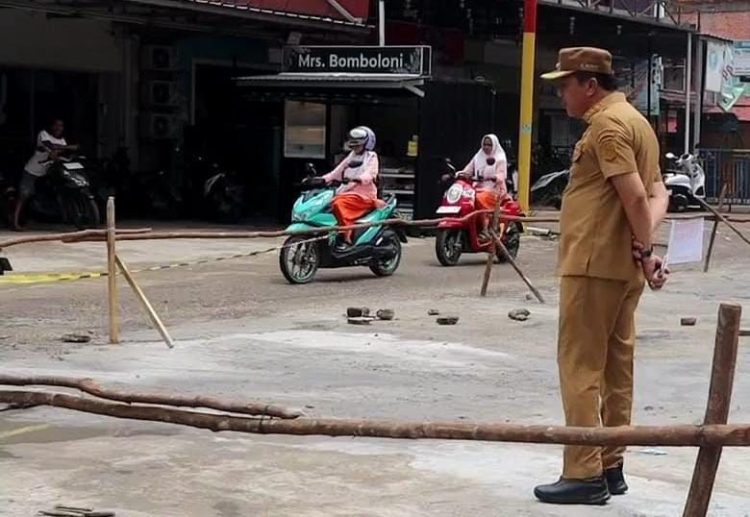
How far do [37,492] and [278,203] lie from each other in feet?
56.8

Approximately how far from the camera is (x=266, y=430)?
5555 mm

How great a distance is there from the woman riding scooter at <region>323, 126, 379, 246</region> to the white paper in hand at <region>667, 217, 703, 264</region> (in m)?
3.34

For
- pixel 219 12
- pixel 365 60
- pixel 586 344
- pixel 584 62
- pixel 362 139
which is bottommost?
pixel 586 344

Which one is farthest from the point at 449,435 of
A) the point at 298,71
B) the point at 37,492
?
the point at 298,71

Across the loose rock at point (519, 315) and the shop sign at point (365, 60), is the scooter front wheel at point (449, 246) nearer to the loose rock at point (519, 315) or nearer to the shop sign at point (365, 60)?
the shop sign at point (365, 60)

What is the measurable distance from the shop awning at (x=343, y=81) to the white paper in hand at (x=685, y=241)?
19.5ft

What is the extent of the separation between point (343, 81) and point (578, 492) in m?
15.7

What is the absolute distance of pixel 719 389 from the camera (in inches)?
198

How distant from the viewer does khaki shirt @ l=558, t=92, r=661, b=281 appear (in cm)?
611

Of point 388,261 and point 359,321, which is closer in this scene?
point 359,321

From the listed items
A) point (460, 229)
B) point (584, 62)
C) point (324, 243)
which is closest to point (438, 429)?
point (584, 62)

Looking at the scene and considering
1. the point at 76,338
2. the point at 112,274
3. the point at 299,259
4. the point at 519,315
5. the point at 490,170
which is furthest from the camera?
the point at 490,170

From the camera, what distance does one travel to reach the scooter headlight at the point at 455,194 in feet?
58.5

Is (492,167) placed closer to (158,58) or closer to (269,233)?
(269,233)
